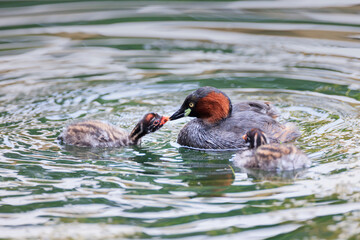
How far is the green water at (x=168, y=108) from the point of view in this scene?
5.41 m

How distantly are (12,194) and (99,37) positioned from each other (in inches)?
278

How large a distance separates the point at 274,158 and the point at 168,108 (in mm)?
2850

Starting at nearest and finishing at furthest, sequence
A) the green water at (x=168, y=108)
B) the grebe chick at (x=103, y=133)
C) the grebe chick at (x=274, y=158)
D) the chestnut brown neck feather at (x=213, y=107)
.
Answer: the green water at (x=168, y=108), the grebe chick at (x=274, y=158), the grebe chick at (x=103, y=133), the chestnut brown neck feather at (x=213, y=107)

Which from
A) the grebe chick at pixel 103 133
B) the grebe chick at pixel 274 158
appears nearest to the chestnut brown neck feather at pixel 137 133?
the grebe chick at pixel 103 133

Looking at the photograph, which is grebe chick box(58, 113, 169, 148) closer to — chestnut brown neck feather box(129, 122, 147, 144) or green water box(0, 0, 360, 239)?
chestnut brown neck feather box(129, 122, 147, 144)

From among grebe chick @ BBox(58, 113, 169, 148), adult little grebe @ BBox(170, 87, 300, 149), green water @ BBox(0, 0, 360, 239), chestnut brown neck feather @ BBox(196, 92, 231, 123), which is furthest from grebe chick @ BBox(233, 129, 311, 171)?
grebe chick @ BBox(58, 113, 169, 148)

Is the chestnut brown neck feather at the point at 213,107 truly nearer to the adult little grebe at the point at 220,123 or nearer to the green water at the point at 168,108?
the adult little grebe at the point at 220,123

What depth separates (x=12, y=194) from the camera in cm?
604

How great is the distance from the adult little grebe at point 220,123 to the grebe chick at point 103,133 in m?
0.45

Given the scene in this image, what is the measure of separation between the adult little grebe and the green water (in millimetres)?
197

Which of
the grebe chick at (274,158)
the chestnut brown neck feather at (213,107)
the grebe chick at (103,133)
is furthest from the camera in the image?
the chestnut brown neck feather at (213,107)

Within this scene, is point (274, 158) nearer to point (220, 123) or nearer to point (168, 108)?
point (220, 123)

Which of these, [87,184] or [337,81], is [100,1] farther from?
[87,184]

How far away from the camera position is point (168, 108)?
9070 mm
